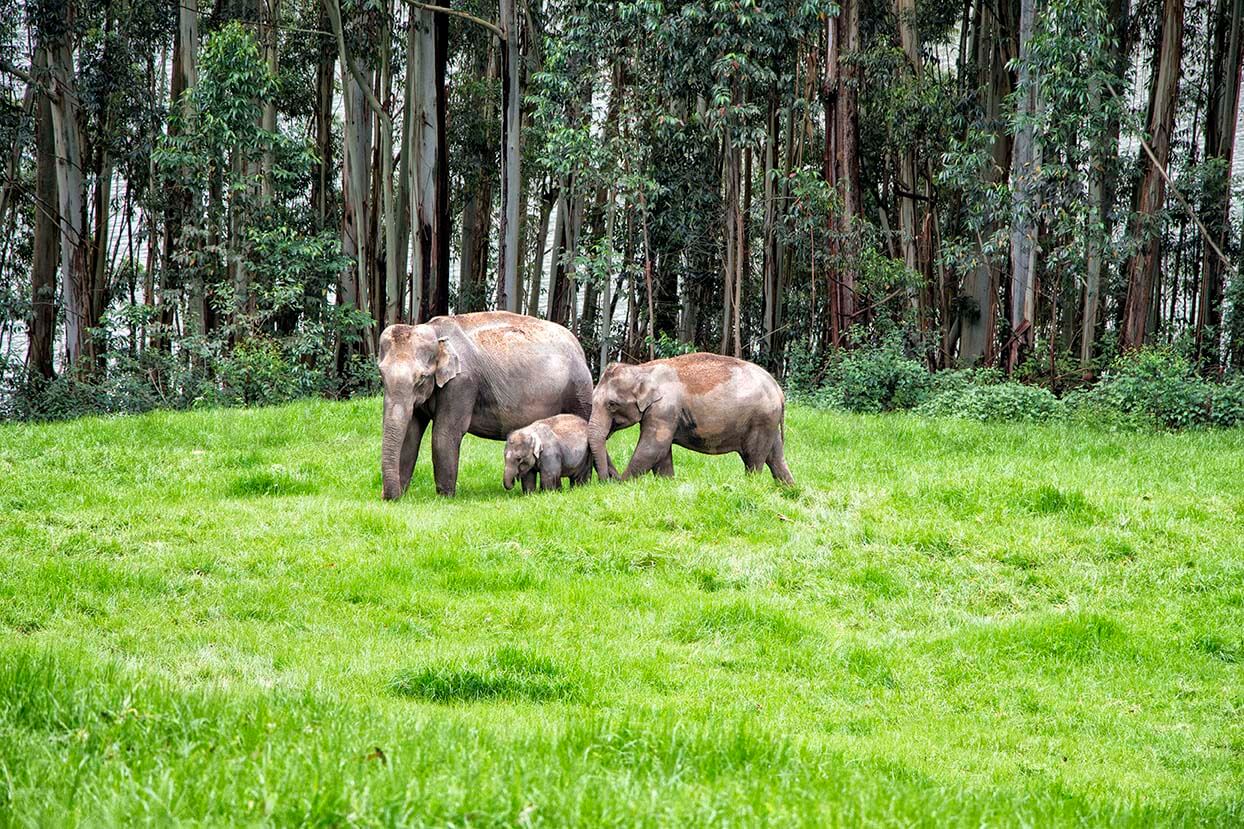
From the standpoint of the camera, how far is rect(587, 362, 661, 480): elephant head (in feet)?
39.6

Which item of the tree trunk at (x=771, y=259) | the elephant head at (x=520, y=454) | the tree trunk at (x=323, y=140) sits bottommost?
the elephant head at (x=520, y=454)

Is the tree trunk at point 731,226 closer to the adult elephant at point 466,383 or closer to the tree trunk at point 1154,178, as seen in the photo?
the tree trunk at point 1154,178

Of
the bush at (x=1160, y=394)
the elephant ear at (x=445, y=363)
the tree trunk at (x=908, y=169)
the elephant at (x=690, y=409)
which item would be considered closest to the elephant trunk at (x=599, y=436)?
the elephant at (x=690, y=409)

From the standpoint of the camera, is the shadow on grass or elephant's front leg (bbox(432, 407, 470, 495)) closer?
the shadow on grass

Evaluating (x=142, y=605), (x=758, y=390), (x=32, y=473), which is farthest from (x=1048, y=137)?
(x=142, y=605)

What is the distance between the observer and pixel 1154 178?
2466 centimetres

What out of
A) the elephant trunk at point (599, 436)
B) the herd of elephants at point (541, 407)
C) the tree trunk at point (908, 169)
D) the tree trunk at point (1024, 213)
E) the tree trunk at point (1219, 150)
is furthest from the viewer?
the tree trunk at point (908, 169)

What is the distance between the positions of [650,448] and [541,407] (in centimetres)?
141

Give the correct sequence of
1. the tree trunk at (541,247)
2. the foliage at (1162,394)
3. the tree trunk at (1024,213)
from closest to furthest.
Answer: the foliage at (1162,394), the tree trunk at (1024,213), the tree trunk at (541,247)

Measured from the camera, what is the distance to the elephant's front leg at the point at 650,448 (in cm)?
1221

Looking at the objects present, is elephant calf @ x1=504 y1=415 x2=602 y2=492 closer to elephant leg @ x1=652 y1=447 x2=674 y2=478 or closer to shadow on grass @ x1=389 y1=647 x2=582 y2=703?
elephant leg @ x1=652 y1=447 x2=674 y2=478

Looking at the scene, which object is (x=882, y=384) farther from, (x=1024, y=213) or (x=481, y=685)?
(x=481, y=685)

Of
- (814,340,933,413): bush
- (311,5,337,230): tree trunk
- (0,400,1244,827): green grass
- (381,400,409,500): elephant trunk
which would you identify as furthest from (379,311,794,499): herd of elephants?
(311,5,337,230): tree trunk

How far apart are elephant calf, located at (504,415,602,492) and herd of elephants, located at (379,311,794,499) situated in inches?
0.5
